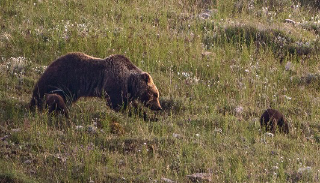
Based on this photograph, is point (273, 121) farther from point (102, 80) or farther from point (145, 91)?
point (102, 80)

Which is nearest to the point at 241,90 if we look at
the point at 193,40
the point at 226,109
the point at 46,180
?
the point at 226,109

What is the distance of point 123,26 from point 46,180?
7039 millimetres

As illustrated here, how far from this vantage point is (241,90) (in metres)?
10.3

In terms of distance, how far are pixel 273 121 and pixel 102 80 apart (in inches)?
121

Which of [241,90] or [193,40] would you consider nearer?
[241,90]

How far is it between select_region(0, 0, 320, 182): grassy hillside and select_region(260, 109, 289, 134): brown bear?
150 mm

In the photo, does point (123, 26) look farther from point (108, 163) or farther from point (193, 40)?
point (108, 163)

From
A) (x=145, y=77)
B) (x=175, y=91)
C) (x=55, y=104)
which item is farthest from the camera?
(x=175, y=91)

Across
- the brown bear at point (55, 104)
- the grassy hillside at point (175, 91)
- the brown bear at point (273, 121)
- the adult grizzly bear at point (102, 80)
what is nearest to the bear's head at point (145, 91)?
the adult grizzly bear at point (102, 80)

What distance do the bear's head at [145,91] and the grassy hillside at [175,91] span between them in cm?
24

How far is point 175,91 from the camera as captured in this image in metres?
10.3

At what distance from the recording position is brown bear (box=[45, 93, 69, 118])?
27.6ft

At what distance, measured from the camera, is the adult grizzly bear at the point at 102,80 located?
359 inches

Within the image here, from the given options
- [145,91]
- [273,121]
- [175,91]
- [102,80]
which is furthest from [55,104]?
[273,121]
